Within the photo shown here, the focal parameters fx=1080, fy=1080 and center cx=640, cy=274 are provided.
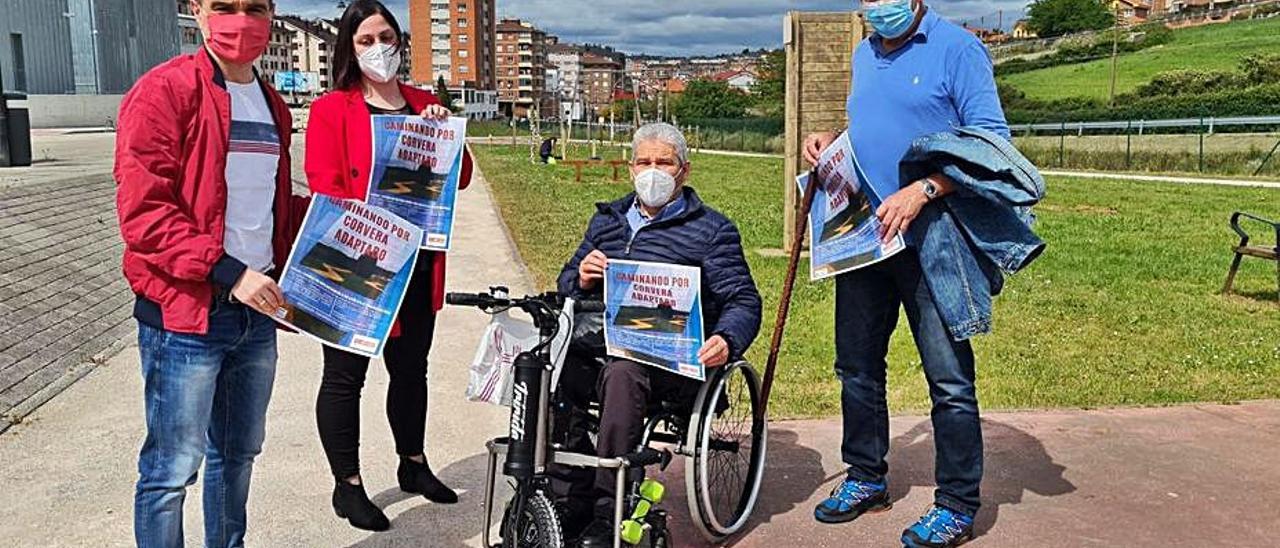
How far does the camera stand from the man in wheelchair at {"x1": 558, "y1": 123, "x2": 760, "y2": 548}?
12.2ft

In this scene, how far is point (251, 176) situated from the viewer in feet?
9.89

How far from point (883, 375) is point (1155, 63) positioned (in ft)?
243

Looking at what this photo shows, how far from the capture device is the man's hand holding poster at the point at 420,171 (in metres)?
3.84

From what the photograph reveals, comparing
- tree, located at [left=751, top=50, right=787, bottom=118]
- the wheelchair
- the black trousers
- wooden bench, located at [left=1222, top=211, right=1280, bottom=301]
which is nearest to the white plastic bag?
the wheelchair

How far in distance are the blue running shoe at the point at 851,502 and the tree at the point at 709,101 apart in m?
85.0

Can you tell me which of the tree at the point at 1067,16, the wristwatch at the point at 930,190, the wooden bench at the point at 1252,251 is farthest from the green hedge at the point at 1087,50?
the wristwatch at the point at 930,190

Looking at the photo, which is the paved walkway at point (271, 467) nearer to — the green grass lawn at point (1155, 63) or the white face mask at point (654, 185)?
the white face mask at point (654, 185)

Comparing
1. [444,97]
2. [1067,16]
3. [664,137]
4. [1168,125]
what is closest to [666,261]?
[664,137]

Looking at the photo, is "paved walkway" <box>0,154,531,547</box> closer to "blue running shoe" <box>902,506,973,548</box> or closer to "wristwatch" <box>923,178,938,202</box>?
"blue running shoe" <box>902,506,973,548</box>

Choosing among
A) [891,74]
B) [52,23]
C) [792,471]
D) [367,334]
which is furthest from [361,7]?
[52,23]

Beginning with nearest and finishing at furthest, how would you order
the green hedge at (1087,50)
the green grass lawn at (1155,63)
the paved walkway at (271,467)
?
the paved walkway at (271,467)
the green grass lawn at (1155,63)
the green hedge at (1087,50)

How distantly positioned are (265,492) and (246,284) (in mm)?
1829

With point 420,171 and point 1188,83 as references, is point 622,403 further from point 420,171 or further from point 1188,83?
point 1188,83

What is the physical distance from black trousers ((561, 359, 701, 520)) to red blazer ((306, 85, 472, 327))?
0.84 meters
